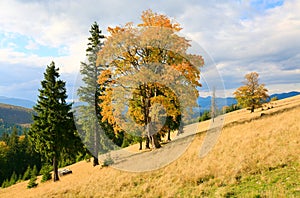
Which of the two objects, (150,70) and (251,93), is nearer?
(150,70)

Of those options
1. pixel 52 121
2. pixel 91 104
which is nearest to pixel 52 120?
pixel 52 121

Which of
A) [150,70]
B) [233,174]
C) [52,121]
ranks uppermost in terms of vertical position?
[150,70]

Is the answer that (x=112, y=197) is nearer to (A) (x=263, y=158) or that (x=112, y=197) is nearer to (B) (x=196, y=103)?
(A) (x=263, y=158)

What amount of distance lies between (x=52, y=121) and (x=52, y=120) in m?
0.19

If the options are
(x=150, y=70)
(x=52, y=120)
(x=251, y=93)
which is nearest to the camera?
(x=150, y=70)

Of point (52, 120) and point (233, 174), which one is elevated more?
point (52, 120)

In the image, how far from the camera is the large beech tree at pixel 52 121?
30984 millimetres

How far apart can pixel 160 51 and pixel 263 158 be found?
12.5 m

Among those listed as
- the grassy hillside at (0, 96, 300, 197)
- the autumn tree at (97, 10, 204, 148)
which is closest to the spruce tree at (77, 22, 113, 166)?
the autumn tree at (97, 10, 204, 148)

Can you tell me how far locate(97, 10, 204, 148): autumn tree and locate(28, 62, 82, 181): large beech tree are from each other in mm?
11921

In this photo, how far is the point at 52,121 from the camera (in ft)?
102

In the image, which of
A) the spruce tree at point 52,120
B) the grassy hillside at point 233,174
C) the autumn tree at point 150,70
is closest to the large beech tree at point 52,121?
the spruce tree at point 52,120

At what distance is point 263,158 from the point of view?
11359 mm

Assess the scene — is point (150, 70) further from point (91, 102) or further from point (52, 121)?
point (52, 121)
